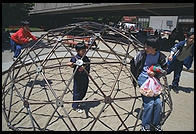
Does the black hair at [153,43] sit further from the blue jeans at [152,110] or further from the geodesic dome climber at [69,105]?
the blue jeans at [152,110]

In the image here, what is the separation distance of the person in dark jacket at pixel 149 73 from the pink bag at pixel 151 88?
10 cm

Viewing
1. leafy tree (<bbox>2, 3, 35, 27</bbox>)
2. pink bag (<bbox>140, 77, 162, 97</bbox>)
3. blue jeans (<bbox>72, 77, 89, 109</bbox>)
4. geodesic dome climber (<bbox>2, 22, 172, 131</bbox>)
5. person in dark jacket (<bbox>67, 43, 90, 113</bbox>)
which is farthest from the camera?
leafy tree (<bbox>2, 3, 35, 27</bbox>)

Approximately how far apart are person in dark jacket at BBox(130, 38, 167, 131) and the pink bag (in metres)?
0.10

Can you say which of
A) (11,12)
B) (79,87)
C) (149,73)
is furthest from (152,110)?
(11,12)

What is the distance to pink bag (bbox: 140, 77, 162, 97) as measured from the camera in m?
3.12

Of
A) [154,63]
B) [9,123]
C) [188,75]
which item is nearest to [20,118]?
[9,123]

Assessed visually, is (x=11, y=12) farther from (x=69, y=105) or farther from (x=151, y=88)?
(x=151, y=88)

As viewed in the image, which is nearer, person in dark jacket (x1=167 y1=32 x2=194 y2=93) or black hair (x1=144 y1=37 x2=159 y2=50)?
black hair (x1=144 y1=37 x2=159 y2=50)

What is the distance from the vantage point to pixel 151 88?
10.3 ft

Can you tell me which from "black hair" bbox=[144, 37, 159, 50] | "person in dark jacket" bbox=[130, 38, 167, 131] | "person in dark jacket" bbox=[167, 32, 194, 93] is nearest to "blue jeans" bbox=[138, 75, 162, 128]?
"person in dark jacket" bbox=[130, 38, 167, 131]

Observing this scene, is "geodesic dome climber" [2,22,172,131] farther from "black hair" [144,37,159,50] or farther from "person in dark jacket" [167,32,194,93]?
"person in dark jacket" [167,32,194,93]

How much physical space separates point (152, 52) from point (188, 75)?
500cm

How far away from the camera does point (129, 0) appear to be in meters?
11.4

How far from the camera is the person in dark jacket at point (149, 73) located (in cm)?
318
